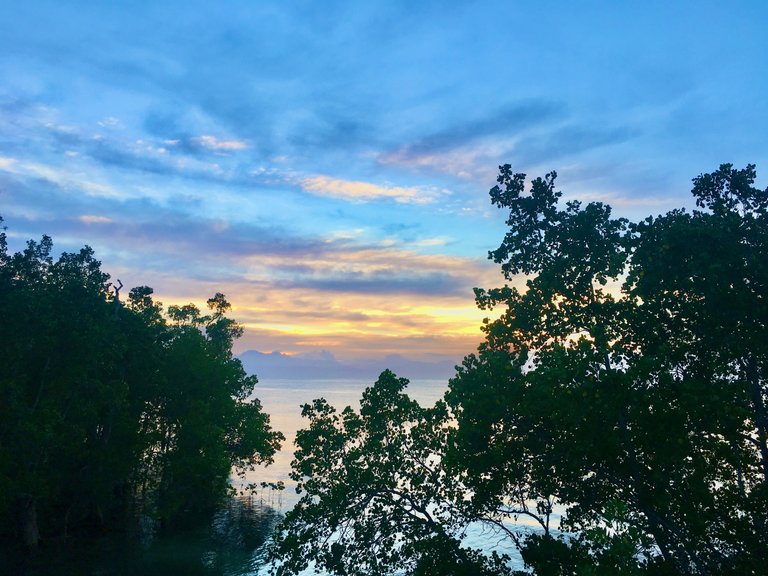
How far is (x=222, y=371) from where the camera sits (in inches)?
1949

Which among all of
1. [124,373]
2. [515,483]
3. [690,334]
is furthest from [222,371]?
[690,334]

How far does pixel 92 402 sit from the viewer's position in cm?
3684

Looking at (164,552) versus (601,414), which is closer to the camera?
(601,414)

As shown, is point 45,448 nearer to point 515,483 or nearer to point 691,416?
point 515,483

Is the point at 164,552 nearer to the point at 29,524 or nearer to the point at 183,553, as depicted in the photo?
the point at 183,553

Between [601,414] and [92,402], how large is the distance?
3380cm

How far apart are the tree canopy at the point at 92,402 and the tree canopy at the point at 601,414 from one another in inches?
790

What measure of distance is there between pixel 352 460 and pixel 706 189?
54.8 ft

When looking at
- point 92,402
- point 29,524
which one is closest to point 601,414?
point 92,402

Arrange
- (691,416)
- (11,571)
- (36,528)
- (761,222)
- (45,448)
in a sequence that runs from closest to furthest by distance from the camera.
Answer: (691,416)
(761,222)
(11,571)
(45,448)
(36,528)

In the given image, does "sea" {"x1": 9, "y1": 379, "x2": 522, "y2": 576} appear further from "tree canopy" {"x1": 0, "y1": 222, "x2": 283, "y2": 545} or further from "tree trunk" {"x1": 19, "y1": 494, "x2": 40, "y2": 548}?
"tree canopy" {"x1": 0, "y1": 222, "x2": 283, "y2": 545}

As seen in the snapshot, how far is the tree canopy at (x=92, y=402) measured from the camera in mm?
31938

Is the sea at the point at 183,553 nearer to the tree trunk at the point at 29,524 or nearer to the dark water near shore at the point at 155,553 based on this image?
the dark water near shore at the point at 155,553

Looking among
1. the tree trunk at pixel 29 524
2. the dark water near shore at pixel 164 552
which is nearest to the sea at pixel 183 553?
the dark water near shore at pixel 164 552
